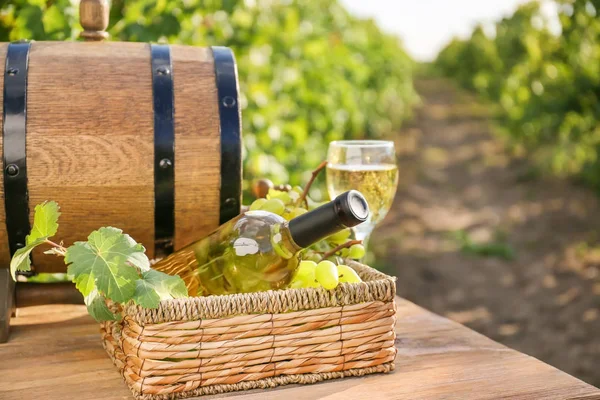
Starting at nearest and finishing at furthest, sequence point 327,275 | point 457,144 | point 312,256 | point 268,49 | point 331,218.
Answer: point 331,218 < point 327,275 < point 312,256 < point 268,49 < point 457,144

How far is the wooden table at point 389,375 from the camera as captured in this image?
4.17 ft

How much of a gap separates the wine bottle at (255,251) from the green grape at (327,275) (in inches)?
2.1

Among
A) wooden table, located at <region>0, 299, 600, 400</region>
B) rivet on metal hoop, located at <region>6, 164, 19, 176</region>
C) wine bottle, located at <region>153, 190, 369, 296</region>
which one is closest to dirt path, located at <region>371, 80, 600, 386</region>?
wooden table, located at <region>0, 299, 600, 400</region>

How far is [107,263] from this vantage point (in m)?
1.22

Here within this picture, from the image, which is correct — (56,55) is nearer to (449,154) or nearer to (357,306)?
(357,306)

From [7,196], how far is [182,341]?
614 millimetres

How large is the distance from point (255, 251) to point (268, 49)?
2.91 metres

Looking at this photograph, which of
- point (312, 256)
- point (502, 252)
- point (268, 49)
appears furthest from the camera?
point (502, 252)

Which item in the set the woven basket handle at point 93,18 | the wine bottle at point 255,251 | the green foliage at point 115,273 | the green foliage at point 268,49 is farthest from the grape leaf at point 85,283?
the green foliage at point 268,49

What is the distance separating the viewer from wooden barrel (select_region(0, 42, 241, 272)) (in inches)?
63.1

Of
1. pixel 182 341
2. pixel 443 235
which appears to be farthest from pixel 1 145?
pixel 443 235

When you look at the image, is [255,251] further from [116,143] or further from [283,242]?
[116,143]

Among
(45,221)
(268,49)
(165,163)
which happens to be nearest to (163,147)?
(165,163)

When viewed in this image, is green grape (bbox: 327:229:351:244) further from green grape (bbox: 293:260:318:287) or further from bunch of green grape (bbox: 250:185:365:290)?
green grape (bbox: 293:260:318:287)
